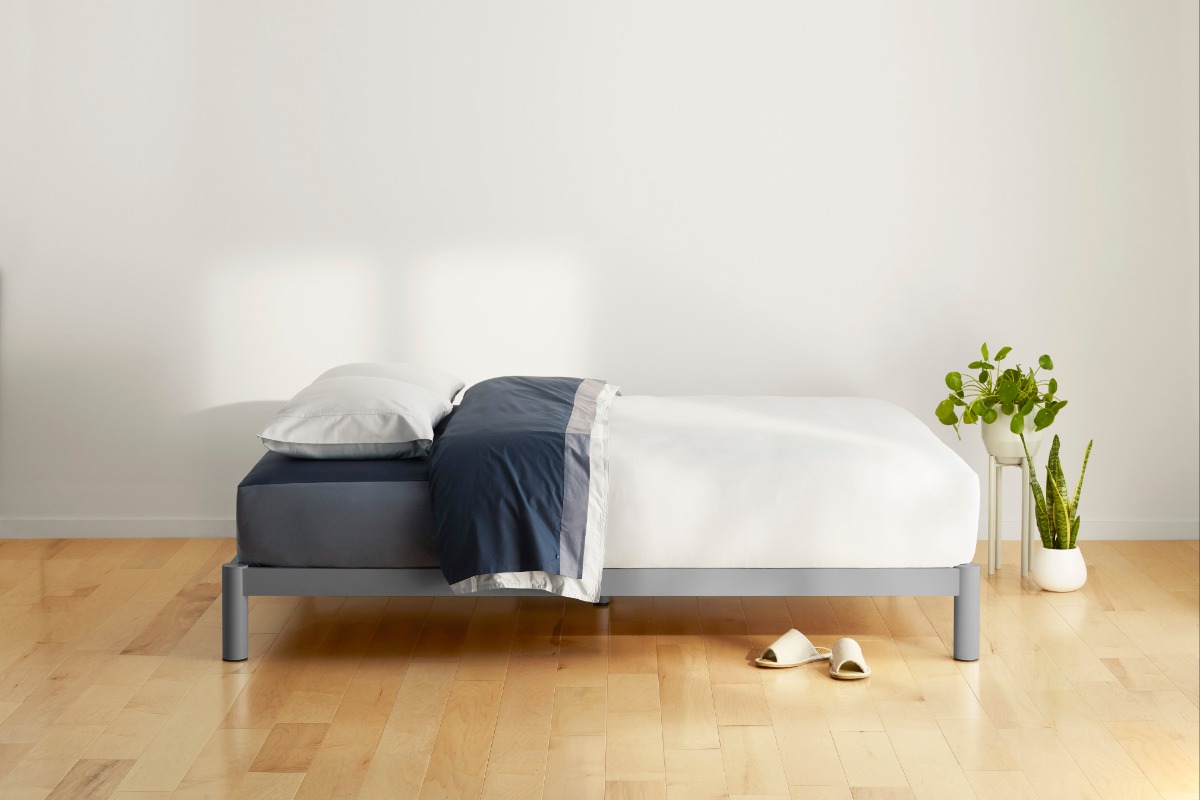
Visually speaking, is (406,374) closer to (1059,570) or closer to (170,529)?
(170,529)

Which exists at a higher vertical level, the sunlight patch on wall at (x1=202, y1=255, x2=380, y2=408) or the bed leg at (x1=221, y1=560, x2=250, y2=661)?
the sunlight patch on wall at (x1=202, y1=255, x2=380, y2=408)

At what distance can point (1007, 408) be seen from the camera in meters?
3.99

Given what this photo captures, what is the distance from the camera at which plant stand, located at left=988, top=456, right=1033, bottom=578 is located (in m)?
4.00

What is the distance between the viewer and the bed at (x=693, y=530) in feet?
10.3

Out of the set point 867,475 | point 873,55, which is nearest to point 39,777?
point 867,475

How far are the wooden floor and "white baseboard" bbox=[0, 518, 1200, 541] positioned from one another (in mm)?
542

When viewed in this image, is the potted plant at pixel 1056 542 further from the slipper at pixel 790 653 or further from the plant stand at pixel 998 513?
the slipper at pixel 790 653

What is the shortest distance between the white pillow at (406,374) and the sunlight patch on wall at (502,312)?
0.55m

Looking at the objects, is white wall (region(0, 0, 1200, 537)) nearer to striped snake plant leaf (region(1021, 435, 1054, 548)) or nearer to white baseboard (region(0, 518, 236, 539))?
white baseboard (region(0, 518, 236, 539))

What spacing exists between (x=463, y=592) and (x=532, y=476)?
347 millimetres

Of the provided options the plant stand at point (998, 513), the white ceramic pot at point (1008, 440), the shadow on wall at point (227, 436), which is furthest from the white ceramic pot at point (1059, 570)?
the shadow on wall at point (227, 436)

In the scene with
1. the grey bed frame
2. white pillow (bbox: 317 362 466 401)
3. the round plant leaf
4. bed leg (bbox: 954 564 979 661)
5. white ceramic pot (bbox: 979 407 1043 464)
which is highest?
white pillow (bbox: 317 362 466 401)

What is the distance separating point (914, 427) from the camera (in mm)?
3617

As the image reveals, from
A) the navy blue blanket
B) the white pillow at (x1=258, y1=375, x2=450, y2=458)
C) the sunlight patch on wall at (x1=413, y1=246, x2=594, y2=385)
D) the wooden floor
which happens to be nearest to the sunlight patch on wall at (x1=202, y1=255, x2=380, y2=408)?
the sunlight patch on wall at (x1=413, y1=246, x2=594, y2=385)
